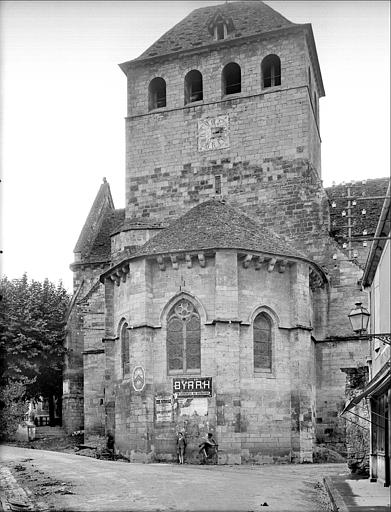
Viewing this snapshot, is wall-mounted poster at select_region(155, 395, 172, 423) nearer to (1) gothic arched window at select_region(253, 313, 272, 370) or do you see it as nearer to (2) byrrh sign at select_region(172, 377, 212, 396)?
(2) byrrh sign at select_region(172, 377, 212, 396)

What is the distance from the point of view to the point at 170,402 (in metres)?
29.2

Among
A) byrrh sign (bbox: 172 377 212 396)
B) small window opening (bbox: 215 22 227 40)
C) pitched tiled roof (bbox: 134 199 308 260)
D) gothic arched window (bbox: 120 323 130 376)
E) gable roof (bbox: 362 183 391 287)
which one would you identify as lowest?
byrrh sign (bbox: 172 377 212 396)

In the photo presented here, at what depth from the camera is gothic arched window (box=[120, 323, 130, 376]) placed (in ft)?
102

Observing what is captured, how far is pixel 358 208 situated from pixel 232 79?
8130 mm

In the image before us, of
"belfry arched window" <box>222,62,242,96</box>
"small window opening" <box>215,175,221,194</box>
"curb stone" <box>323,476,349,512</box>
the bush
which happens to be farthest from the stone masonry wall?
"curb stone" <box>323,476,349,512</box>

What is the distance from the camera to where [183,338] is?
29719mm

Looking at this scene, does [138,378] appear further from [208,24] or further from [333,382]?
[208,24]

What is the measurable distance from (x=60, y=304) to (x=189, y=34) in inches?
575

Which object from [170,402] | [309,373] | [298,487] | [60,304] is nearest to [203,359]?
[170,402]

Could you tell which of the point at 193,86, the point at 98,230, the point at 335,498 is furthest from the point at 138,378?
the point at 193,86

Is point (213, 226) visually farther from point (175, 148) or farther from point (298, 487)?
point (298, 487)

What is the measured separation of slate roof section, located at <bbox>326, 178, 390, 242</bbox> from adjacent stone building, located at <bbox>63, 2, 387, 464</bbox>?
0.36 meters

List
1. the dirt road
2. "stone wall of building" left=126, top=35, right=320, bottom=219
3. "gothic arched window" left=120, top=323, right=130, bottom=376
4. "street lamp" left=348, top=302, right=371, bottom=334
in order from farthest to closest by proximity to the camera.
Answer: "stone wall of building" left=126, top=35, right=320, bottom=219 < "gothic arched window" left=120, top=323, right=130, bottom=376 < "street lamp" left=348, top=302, right=371, bottom=334 < the dirt road

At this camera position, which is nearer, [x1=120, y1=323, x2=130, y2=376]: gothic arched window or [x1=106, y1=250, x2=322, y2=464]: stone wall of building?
[x1=106, y1=250, x2=322, y2=464]: stone wall of building
